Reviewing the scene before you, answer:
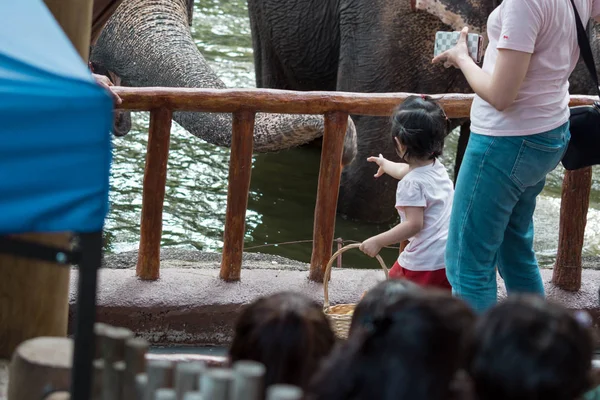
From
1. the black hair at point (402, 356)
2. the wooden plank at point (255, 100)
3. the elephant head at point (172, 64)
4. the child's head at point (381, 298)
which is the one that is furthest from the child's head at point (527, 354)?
the elephant head at point (172, 64)

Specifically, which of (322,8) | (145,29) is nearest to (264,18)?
(322,8)

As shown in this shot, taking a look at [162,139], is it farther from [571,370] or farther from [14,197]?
[571,370]

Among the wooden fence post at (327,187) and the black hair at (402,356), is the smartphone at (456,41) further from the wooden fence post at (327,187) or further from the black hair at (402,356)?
the black hair at (402,356)

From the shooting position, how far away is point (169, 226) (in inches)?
280

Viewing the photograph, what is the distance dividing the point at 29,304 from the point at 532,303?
1930 mm

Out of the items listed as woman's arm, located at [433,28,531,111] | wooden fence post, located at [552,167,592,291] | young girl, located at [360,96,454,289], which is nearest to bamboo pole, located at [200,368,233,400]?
woman's arm, located at [433,28,531,111]

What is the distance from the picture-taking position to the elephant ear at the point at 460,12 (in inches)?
254

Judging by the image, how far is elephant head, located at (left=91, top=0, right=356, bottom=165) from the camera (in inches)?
199

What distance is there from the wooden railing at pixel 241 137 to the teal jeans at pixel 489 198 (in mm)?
864

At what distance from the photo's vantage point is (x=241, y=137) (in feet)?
13.5

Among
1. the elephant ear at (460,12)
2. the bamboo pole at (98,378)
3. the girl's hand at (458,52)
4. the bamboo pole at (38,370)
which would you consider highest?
the elephant ear at (460,12)

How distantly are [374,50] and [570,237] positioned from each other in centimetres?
306

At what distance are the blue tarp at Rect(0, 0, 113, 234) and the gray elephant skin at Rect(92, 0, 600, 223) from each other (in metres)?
2.68

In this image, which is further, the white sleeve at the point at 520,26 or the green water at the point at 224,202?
the green water at the point at 224,202
